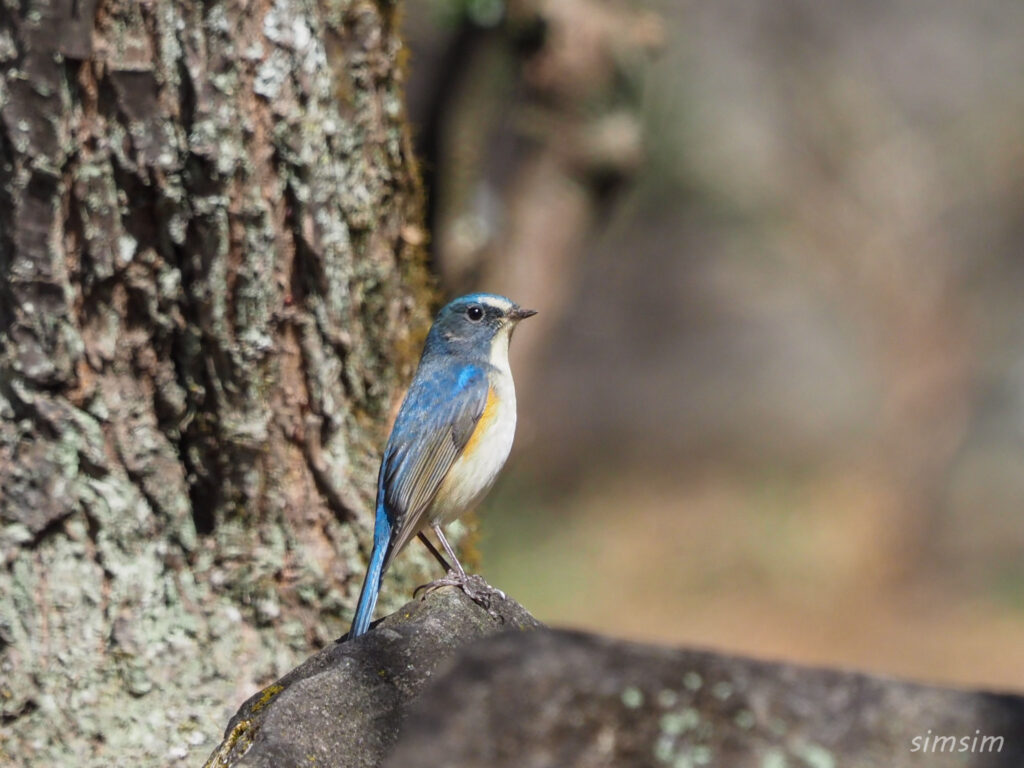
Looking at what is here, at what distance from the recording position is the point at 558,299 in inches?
286

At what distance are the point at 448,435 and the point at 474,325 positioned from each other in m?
0.58

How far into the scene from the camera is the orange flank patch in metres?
4.28

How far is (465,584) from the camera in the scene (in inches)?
138

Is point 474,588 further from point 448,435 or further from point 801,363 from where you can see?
point 801,363

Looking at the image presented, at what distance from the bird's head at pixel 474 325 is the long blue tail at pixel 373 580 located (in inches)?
33.5

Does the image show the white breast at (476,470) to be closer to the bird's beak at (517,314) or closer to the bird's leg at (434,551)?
the bird's leg at (434,551)

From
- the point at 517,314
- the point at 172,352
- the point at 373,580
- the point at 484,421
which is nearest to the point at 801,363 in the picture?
the point at 517,314

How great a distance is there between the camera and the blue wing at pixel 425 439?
386 centimetres

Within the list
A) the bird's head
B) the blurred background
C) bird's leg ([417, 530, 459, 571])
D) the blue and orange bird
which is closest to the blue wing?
the blue and orange bird

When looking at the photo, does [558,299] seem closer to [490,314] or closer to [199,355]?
[490,314]

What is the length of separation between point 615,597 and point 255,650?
745cm

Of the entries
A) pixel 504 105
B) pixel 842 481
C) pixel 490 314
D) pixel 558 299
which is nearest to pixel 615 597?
pixel 842 481

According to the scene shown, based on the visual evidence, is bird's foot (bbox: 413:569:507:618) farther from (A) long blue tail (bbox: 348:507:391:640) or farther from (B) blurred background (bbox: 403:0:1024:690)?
(B) blurred background (bbox: 403:0:1024:690)

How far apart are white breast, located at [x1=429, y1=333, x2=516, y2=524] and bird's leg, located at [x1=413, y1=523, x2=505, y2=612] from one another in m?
0.10
